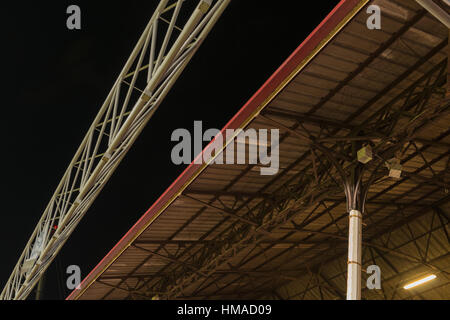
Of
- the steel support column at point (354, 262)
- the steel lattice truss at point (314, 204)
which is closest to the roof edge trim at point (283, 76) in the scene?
the steel lattice truss at point (314, 204)

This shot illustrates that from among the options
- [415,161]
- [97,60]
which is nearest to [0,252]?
[97,60]

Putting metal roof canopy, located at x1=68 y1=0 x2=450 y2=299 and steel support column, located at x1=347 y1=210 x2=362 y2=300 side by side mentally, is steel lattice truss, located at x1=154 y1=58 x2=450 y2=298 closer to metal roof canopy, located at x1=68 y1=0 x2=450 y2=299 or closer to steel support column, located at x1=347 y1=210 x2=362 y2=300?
metal roof canopy, located at x1=68 y1=0 x2=450 y2=299

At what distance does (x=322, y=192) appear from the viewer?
1625 cm

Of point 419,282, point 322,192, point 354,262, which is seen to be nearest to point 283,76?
point 354,262

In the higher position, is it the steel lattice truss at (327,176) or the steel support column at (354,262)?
the steel lattice truss at (327,176)

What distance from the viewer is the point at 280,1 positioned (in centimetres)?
2461

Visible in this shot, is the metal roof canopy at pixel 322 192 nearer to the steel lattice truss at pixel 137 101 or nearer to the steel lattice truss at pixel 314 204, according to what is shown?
the steel lattice truss at pixel 314 204

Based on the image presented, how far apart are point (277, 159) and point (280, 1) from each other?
11518 mm

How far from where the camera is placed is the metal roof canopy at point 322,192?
11.7 metres

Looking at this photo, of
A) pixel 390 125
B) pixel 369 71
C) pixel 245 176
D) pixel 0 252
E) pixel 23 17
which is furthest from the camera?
pixel 0 252

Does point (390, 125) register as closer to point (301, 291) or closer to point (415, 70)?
point (415, 70)

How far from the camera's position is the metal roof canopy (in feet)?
38.4

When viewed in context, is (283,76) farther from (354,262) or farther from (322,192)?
(322,192)
